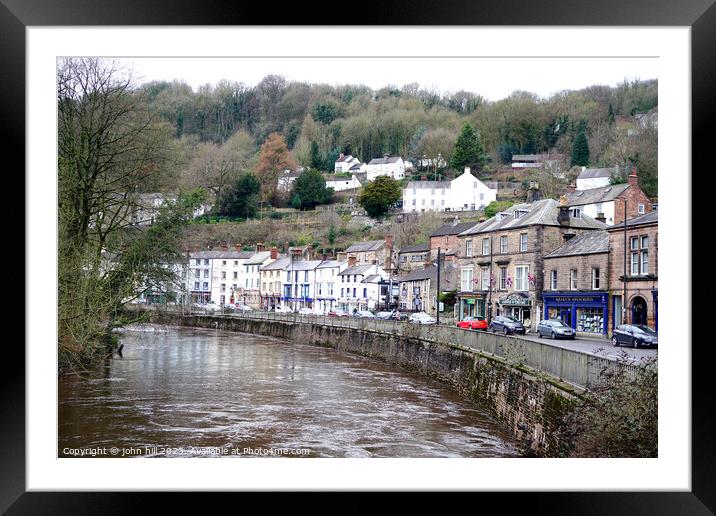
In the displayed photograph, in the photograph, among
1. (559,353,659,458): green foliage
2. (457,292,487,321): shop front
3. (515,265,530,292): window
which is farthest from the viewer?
(457,292,487,321): shop front

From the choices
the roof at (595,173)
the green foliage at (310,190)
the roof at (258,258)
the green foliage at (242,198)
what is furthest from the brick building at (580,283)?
the green foliage at (242,198)

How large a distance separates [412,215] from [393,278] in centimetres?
124

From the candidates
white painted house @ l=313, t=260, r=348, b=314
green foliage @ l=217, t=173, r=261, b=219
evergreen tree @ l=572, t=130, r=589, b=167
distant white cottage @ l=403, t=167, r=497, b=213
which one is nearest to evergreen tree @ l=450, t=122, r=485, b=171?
distant white cottage @ l=403, t=167, r=497, b=213

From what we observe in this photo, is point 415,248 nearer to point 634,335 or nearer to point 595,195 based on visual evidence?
point 595,195

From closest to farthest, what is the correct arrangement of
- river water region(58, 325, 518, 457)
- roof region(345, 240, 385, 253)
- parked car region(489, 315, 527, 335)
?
1. river water region(58, 325, 518, 457)
2. parked car region(489, 315, 527, 335)
3. roof region(345, 240, 385, 253)

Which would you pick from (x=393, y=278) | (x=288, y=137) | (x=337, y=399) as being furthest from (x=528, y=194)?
(x=337, y=399)

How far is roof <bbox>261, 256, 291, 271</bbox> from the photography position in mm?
9250

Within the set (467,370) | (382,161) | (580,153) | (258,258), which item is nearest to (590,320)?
(580,153)

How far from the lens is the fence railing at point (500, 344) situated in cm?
672

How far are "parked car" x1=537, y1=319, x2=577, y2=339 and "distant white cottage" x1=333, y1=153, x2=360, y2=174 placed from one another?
10.5 ft

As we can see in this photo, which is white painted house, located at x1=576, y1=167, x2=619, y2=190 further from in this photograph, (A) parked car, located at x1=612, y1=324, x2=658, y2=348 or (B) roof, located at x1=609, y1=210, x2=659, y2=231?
(A) parked car, located at x1=612, y1=324, x2=658, y2=348

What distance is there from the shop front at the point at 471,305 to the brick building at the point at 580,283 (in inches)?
39.9

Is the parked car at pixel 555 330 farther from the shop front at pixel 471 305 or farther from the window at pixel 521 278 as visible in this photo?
the shop front at pixel 471 305

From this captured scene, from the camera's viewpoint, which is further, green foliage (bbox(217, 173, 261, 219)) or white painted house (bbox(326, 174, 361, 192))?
green foliage (bbox(217, 173, 261, 219))
